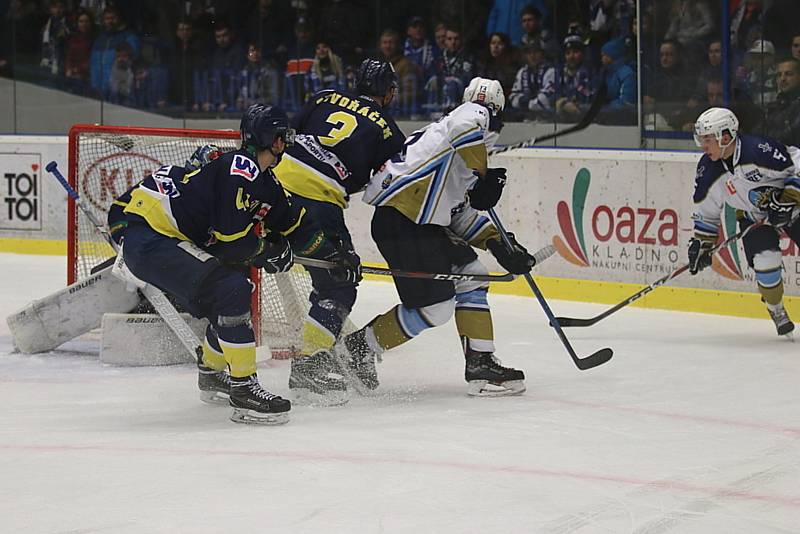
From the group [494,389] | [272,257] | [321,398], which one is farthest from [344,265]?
[494,389]

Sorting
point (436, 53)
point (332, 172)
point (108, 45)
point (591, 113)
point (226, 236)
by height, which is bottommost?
point (226, 236)

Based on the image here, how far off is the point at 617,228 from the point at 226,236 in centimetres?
317

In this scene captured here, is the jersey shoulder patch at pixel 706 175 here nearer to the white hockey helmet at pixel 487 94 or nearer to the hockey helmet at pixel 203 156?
the white hockey helmet at pixel 487 94

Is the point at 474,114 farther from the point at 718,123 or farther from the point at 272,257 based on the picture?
the point at 718,123

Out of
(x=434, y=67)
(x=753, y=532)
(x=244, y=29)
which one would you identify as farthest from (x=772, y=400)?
(x=244, y=29)

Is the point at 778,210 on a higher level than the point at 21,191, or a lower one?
lower

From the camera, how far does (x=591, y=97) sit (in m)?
7.48

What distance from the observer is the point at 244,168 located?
12.7 ft

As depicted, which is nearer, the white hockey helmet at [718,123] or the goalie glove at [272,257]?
the goalie glove at [272,257]

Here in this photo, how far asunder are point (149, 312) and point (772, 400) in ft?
7.89

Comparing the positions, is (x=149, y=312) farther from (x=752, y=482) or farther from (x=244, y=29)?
(x=244, y=29)

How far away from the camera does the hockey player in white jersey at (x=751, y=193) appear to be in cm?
539

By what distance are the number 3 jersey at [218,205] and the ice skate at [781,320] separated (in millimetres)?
2316

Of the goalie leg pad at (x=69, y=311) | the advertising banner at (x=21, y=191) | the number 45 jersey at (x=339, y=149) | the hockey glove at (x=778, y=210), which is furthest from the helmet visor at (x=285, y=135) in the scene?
the advertising banner at (x=21, y=191)
